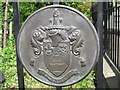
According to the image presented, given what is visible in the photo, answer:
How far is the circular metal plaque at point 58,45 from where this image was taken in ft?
6.89

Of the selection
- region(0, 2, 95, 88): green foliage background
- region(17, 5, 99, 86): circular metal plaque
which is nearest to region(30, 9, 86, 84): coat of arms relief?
region(17, 5, 99, 86): circular metal plaque

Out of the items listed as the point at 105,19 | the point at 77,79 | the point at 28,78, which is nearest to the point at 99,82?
the point at 77,79

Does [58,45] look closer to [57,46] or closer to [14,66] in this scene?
[57,46]

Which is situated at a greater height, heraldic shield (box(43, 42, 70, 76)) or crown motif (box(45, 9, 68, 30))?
crown motif (box(45, 9, 68, 30))

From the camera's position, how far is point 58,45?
2141 mm

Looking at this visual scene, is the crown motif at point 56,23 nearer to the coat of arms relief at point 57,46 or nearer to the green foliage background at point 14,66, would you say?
the coat of arms relief at point 57,46

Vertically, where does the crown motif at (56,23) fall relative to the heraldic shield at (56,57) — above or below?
above

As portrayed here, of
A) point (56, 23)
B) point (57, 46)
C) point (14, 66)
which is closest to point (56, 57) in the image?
point (57, 46)

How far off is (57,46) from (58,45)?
17mm

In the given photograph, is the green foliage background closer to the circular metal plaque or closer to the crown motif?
the circular metal plaque

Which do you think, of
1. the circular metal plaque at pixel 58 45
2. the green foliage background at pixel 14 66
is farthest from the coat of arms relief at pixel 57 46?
the green foliage background at pixel 14 66

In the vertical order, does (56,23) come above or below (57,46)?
above

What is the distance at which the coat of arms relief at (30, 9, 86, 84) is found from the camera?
6.90ft

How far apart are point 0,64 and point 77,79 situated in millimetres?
2779
